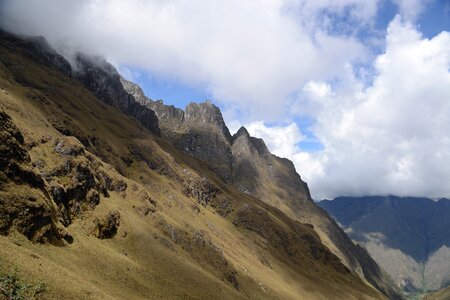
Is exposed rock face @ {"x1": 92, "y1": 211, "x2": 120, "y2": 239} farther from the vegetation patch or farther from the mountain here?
the vegetation patch

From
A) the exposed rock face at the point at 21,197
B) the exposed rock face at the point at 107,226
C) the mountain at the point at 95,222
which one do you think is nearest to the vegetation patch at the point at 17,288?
the mountain at the point at 95,222

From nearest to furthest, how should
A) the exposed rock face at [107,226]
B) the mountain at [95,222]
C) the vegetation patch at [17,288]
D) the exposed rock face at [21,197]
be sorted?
the vegetation patch at [17,288] → the exposed rock face at [21,197] → the mountain at [95,222] → the exposed rock face at [107,226]

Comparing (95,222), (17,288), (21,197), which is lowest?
(17,288)

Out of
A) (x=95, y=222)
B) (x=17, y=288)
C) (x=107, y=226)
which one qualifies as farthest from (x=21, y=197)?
(x=107, y=226)

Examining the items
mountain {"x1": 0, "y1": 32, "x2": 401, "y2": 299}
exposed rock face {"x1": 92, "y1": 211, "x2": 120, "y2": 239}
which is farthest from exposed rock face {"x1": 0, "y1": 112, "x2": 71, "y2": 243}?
exposed rock face {"x1": 92, "y1": 211, "x2": 120, "y2": 239}

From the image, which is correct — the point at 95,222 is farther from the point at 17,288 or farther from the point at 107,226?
the point at 17,288

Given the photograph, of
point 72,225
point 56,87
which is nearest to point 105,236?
point 72,225

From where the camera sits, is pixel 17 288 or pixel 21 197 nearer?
pixel 17 288

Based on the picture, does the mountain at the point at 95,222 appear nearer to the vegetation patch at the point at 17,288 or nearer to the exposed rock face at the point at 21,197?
the exposed rock face at the point at 21,197

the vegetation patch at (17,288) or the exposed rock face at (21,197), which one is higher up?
the exposed rock face at (21,197)

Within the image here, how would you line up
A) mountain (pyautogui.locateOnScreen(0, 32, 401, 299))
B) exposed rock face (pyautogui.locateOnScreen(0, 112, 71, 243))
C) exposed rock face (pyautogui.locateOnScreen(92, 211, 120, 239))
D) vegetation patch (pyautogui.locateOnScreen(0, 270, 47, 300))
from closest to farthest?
vegetation patch (pyautogui.locateOnScreen(0, 270, 47, 300))
exposed rock face (pyautogui.locateOnScreen(0, 112, 71, 243))
mountain (pyautogui.locateOnScreen(0, 32, 401, 299))
exposed rock face (pyautogui.locateOnScreen(92, 211, 120, 239))

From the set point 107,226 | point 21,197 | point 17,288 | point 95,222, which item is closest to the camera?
point 17,288

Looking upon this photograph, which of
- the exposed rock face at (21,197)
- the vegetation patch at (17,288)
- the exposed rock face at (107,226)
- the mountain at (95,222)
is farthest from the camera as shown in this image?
the exposed rock face at (107,226)

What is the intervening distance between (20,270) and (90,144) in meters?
113
